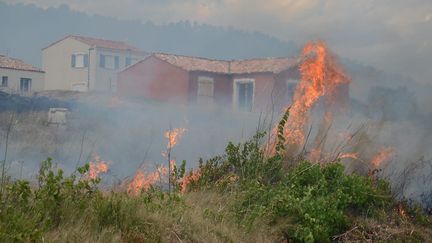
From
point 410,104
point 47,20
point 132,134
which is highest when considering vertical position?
point 47,20

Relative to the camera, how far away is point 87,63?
153 ft

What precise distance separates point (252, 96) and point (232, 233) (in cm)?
2769


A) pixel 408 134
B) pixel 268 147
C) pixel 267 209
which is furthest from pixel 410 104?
pixel 267 209

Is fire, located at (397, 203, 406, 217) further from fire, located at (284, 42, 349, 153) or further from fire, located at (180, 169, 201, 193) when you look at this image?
fire, located at (180, 169, 201, 193)

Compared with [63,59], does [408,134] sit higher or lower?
lower

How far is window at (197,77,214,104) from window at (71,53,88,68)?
16904 millimetres

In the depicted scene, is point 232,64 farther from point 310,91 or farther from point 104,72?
point 310,91

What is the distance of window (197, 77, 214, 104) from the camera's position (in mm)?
33594

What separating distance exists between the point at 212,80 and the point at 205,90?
3.01 feet

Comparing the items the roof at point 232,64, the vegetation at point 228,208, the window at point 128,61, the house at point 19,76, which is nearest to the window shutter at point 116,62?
the window at point 128,61

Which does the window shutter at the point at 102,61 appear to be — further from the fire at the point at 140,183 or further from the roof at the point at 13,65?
the fire at the point at 140,183

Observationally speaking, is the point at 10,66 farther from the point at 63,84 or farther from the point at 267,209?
the point at 267,209

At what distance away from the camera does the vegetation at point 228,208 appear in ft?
16.5

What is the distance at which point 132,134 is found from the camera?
918 inches
